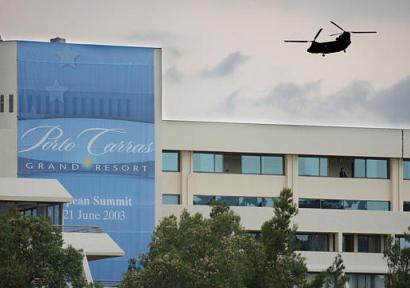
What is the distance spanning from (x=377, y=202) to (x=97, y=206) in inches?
674

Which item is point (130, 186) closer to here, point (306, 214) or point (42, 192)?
point (306, 214)

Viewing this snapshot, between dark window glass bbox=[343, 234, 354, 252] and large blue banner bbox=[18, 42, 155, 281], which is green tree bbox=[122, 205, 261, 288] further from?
dark window glass bbox=[343, 234, 354, 252]

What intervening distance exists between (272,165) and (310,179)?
2312 millimetres

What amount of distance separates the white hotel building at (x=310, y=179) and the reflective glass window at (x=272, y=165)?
56mm

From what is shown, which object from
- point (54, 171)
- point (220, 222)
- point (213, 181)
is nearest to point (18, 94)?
point (54, 171)

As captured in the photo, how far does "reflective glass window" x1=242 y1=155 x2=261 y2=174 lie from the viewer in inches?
3551

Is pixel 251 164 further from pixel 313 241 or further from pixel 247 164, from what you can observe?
pixel 313 241

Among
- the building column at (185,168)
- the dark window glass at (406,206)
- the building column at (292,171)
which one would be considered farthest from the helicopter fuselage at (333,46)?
the dark window glass at (406,206)

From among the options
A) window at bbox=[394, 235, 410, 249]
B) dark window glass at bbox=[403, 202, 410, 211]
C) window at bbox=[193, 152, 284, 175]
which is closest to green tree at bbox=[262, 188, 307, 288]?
window at bbox=[193, 152, 284, 175]

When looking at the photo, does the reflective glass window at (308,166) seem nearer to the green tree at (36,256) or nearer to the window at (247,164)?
the window at (247,164)

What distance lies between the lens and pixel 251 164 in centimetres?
9025

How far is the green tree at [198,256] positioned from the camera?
60844 mm

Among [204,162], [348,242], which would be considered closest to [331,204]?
[348,242]

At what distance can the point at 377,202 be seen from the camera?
91.4m
